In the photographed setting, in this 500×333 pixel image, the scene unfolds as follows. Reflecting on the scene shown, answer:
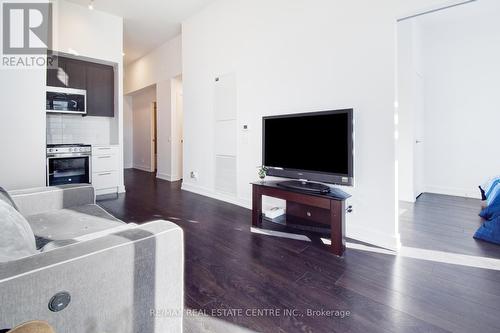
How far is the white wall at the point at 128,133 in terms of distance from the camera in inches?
330

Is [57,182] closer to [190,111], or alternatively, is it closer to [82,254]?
[190,111]

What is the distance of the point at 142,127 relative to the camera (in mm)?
8008

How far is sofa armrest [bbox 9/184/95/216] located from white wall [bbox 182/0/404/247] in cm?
221

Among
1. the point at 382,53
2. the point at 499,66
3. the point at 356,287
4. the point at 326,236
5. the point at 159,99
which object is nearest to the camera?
the point at 356,287

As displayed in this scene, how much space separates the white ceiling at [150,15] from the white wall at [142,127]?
1.77m

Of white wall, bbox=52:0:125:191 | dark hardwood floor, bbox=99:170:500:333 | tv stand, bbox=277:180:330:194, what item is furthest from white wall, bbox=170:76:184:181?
tv stand, bbox=277:180:330:194

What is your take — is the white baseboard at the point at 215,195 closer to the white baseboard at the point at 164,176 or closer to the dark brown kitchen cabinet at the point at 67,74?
the white baseboard at the point at 164,176

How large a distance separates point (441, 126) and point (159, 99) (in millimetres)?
6517

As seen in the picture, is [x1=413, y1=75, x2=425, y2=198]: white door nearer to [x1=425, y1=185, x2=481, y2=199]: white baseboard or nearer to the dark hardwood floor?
[x1=425, y1=185, x2=481, y2=199]: white baseboard

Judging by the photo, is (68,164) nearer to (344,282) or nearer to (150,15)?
(150,15)

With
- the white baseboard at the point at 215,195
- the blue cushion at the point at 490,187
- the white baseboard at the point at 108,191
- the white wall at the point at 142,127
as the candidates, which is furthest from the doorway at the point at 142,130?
the blue cushion at the point at 490,187

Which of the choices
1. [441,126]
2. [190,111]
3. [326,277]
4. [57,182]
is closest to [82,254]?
[326,277]

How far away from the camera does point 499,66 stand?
13.4ft

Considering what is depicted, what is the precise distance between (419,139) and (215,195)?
13.2 ft
